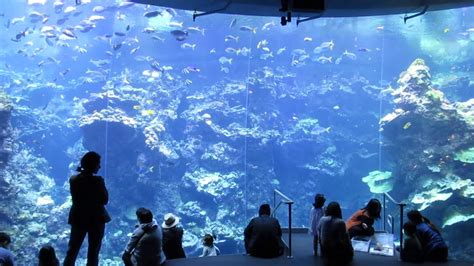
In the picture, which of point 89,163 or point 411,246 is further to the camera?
point 411,246

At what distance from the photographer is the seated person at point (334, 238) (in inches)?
175

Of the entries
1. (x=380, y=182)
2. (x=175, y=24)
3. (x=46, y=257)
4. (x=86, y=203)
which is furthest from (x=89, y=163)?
(x=175, y=24)

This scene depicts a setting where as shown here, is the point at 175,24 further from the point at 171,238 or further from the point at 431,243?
the point at 431,243

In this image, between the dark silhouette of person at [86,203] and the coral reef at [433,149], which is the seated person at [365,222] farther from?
the coral reef at [433,149]

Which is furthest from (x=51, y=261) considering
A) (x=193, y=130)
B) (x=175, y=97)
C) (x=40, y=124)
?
(x=40, y=124)

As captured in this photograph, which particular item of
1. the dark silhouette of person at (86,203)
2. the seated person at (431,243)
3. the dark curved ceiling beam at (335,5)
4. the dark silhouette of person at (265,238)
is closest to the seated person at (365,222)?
the seated person at (431,243)

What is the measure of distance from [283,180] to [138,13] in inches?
644

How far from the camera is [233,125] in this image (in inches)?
876

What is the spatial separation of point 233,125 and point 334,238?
58.7 ft

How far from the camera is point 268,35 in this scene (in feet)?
112

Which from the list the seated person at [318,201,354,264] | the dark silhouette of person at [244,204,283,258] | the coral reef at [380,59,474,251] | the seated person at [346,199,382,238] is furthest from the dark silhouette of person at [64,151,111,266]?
the coral reef at [380,59,474,251]

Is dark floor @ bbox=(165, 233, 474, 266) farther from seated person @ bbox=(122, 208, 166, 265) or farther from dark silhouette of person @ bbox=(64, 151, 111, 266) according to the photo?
dark silhouette of person @ bbox=(64, 151, 111, 266)

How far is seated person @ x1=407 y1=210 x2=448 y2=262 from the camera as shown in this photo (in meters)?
4.70

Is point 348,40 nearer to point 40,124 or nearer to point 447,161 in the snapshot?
point 447,161
